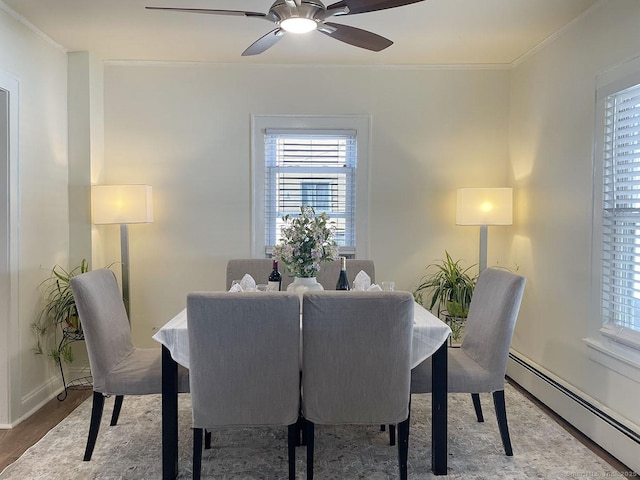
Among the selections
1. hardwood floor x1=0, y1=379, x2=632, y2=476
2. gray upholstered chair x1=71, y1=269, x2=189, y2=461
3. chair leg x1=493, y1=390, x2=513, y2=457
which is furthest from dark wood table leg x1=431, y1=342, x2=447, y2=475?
gray upholstered chair x1=71, y1=269, x2=189, y2=461

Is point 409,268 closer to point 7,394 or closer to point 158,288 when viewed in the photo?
point 158,288

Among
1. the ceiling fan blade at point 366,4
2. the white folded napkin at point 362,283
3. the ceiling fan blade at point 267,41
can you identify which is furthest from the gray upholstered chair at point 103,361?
the ceiling fan blade at point 366,4

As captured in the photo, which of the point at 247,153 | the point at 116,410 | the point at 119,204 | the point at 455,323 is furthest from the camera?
the point at 247,153

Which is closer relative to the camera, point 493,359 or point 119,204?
point 493,359

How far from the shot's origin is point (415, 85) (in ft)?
12.6

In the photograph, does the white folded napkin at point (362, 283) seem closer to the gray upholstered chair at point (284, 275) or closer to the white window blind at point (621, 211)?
the gray upholstered chair at point (284, 275)

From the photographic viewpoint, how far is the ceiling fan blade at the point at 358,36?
2.33m

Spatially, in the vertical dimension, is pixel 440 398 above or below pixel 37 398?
above

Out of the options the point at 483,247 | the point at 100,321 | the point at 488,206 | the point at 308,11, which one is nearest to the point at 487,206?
the point at 488,206

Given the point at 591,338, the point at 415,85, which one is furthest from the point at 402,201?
the point at 591,338

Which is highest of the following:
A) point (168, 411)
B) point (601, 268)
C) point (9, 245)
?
point (9, 245)

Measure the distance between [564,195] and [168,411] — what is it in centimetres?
274

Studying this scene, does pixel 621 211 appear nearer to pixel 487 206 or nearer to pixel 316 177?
pixel 487 206

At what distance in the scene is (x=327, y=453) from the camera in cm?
247
